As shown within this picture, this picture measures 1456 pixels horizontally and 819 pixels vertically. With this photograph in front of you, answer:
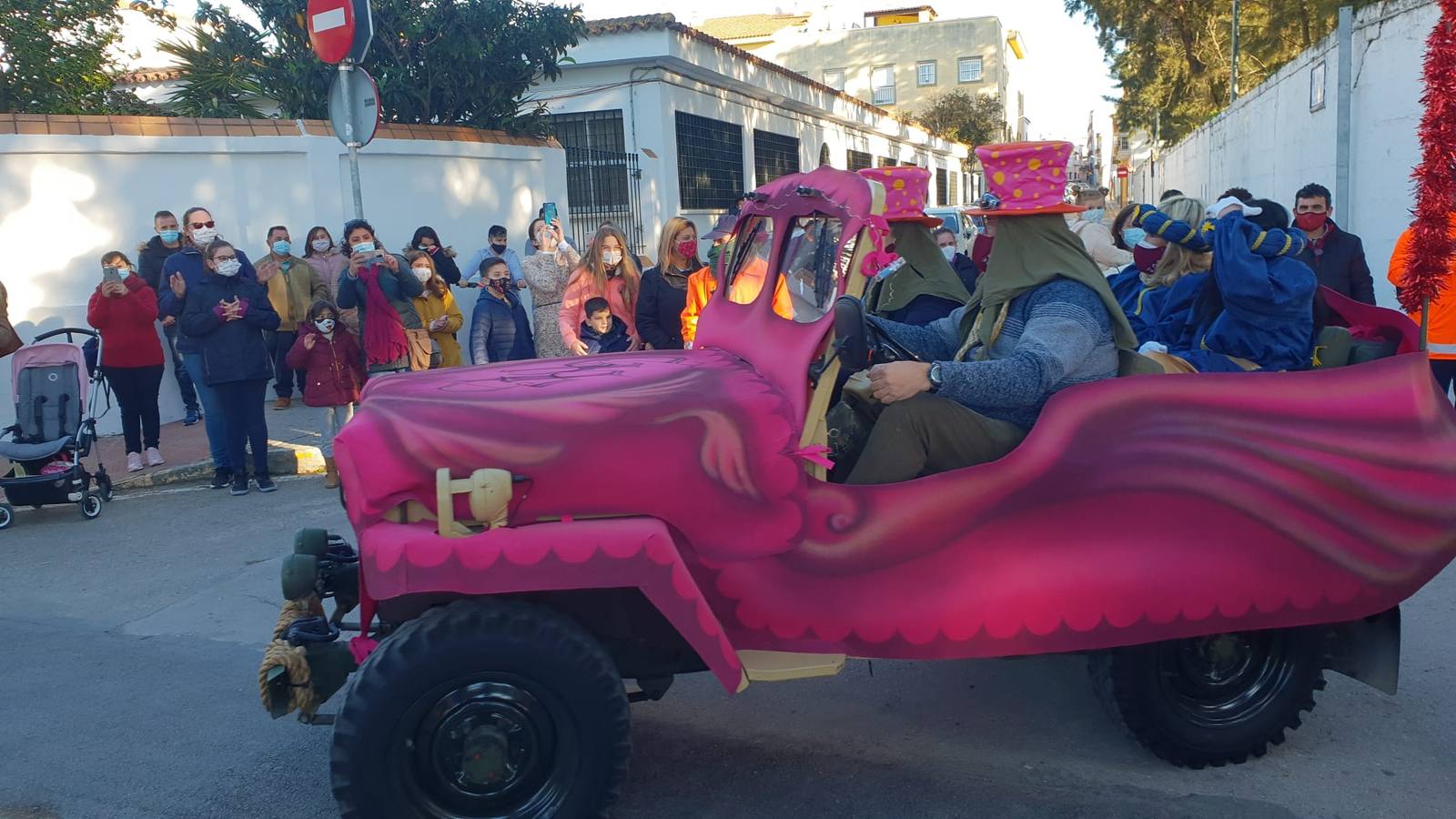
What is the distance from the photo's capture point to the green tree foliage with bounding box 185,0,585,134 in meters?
13.0

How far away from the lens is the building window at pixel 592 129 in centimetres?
1825

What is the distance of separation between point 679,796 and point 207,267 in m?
5.87

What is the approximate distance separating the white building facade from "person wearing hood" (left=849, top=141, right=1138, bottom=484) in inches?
483

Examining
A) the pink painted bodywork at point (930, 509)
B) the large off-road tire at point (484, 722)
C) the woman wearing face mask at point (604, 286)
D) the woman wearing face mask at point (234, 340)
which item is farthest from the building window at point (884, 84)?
the large off-road tire at point (484, 722)

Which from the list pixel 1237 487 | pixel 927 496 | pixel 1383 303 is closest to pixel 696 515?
pixel 927 496

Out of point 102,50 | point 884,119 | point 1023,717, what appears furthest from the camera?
point 884,119

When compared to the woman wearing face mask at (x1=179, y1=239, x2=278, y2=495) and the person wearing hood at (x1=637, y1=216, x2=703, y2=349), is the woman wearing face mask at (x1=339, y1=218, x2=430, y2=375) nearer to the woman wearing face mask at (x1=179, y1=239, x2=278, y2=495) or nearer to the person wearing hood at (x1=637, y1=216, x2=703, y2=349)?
the woman wearing face mask at (x1=179, y1=239, x2=278, y2=495)

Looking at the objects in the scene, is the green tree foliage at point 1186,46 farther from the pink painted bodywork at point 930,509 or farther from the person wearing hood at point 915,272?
the pink painted bodywork at point 930,509

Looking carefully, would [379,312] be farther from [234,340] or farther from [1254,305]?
[1254,305]

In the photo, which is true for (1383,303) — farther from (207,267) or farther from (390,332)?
(207,267)

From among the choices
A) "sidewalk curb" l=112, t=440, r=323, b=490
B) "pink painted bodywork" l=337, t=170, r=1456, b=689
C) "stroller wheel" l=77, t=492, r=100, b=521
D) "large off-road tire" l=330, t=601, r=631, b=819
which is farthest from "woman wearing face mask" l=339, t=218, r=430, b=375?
"large off-road tire" l=330, t=601, r=631, b=819

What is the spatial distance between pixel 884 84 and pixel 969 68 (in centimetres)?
408

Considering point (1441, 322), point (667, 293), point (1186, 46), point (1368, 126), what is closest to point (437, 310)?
point (667, 293)

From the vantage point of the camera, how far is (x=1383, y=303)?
1009 centimetres
